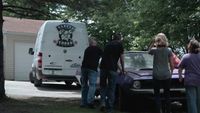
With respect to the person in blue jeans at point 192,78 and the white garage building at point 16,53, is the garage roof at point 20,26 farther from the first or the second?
the person in blue jeans at point 192,78

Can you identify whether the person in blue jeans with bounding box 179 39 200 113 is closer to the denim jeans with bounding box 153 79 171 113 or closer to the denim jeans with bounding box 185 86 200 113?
the denim jeans with bounding box 185 86 200 113

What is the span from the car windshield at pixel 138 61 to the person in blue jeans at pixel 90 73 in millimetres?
980

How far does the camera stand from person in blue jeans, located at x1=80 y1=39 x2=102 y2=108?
1292 centimetres

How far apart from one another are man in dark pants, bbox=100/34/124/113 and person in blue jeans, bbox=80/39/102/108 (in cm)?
71

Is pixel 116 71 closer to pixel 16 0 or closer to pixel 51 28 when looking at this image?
pixel 16 0

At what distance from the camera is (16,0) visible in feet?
48.3

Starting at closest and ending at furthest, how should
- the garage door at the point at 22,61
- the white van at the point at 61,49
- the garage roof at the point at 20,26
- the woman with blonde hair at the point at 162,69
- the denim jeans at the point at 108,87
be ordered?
the woman with blonde hair at the point at 162,69
the denim jeans at the point at 108,87
the white van at the point at 61,49
the garage door at the point at 22,61
the garage roof at the point at 20,26

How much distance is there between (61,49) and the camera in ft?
65.5

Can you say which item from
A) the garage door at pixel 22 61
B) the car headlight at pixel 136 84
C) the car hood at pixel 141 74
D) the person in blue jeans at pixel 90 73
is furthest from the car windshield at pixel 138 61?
the garage door at pixel 22 61

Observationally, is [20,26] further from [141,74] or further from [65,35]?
[141,74]

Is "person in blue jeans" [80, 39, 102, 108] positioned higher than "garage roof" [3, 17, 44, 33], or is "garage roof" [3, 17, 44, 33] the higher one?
"garage roof" [3, 17, 44, 33]

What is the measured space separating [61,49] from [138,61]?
6.68m

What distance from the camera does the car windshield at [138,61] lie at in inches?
530

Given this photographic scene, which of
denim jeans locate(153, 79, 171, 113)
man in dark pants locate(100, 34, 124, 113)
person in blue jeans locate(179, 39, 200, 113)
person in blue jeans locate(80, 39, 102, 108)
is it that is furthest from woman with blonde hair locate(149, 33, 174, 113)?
person in blue jeans locate(80, 39, 102, 108)
